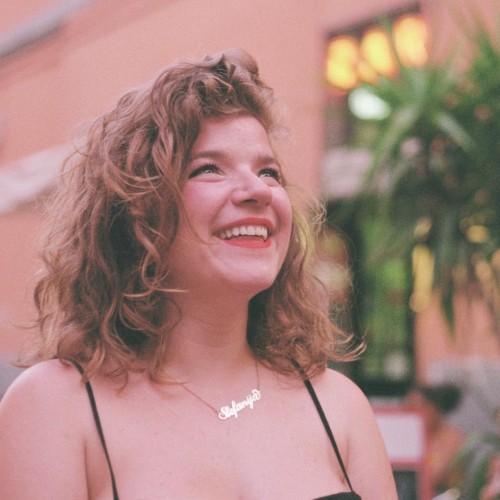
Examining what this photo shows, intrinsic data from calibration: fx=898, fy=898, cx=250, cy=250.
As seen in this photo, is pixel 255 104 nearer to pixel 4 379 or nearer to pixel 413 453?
pixel 413 453

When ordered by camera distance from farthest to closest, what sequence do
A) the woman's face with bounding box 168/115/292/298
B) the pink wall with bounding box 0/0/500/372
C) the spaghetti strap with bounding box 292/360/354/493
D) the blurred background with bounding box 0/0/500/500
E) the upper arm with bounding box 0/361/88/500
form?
the pink wall with bounding box 0/0/500/372
the blurred background with bounding box 0/0/500/500
the spaghetti strap with bounding box 292/360/354/493
the woman's face with bounding box 168/115/292/298
the upper arm with bounding box 0/361/88/500

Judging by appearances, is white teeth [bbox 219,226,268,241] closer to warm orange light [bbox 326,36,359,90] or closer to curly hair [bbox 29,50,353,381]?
curly hair [bbox 29,50,353,381]

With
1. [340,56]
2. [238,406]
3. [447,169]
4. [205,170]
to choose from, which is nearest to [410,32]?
[340,56]

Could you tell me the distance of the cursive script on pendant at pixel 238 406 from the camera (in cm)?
186

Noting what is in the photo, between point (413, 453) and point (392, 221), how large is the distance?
1.05 m

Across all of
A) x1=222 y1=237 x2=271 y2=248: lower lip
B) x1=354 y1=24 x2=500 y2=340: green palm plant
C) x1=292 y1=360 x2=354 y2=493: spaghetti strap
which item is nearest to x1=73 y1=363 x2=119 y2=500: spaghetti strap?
x1=222 y1=237 x2=271 y2=248: lower lip

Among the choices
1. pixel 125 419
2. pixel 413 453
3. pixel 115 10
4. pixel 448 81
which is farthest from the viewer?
pixel 115 10

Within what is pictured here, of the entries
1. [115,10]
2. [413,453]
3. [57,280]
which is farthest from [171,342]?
[115,10]

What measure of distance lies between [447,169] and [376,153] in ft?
1.11

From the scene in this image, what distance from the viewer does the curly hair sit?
1.82 metres

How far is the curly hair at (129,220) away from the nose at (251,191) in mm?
116

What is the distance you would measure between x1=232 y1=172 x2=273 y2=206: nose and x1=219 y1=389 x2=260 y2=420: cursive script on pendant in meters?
0.42

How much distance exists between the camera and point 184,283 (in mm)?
1856

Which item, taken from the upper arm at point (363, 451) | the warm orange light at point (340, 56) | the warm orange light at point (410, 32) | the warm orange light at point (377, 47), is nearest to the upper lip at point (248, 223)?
the upper arm at point (363, 451)
